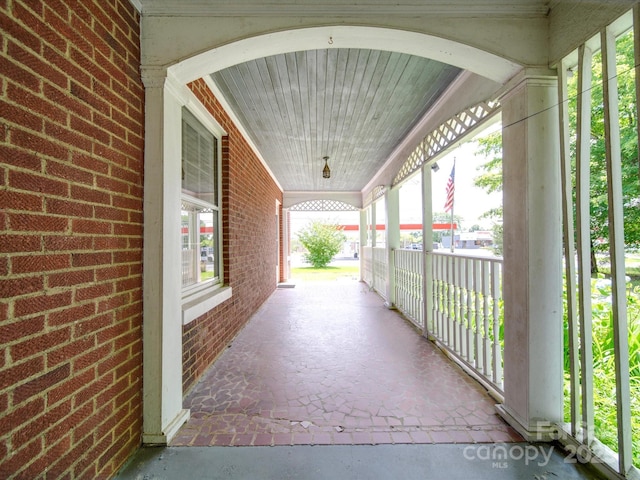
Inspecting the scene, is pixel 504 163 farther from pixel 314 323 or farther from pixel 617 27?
pixel 314 323

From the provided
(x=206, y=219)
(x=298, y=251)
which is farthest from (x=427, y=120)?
(x=298, y=251)

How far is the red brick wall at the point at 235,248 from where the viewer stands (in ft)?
8.67

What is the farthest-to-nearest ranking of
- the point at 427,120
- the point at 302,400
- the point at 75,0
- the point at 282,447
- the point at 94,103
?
the point at 427,120 → the point at 302,400 → the point at 282,447 → the point at 94,103 → the point at 75,0

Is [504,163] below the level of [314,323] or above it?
above

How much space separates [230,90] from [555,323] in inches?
133

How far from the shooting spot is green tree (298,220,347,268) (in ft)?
52.3

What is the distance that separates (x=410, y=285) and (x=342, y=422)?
290cm

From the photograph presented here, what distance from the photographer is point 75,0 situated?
52.1 inches

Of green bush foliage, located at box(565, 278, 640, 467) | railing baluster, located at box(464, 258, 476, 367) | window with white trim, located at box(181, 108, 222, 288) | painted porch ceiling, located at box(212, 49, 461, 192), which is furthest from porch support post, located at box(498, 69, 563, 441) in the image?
window with white trim, located at box(181, 108, 222, 288)

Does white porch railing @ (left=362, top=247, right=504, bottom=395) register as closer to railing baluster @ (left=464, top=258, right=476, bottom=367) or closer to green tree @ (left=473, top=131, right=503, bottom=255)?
railing baluster @ (left=464, top=258, right=476, bottom=367)

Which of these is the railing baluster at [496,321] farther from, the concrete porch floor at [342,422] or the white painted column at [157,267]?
the white painted column at [157,267]

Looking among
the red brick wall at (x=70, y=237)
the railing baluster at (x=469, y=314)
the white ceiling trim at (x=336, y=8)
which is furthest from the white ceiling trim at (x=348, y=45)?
the railing baluster at (x=469, y=314)

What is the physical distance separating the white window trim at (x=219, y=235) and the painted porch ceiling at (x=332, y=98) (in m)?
0.38

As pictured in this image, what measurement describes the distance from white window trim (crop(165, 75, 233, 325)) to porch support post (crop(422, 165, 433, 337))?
241 centimetres
